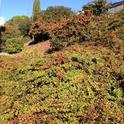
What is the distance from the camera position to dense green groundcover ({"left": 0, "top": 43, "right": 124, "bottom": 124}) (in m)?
9.21

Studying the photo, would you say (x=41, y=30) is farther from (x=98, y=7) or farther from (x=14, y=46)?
(x=98, y=7)

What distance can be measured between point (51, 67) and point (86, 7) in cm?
1507

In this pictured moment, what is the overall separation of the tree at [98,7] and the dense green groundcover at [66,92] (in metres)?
13.3

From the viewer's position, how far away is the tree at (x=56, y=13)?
28.2 meters

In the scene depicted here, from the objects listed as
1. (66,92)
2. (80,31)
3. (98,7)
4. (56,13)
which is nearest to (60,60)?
(66,92)

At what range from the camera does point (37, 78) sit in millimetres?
10734

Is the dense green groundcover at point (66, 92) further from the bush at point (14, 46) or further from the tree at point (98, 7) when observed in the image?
the tree at point (98, 7)

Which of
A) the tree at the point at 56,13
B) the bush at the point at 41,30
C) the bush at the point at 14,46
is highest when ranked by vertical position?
the tree at the point at 56,13

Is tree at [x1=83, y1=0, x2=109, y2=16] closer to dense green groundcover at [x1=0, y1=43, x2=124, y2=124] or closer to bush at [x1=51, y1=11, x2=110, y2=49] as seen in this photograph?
bush at [x1=51, y1=11, x2=110, y2=49]

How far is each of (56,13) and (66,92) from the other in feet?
64.3

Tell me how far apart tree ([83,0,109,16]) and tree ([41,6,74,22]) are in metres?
2.77

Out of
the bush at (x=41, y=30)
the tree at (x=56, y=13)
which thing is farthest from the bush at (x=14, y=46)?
the tree at (x=56, y=13)

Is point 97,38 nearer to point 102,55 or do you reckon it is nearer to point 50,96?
point 102,55

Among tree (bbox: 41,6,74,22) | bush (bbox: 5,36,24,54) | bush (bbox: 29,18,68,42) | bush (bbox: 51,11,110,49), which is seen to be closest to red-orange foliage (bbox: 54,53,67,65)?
bush (bbox: 51,11,110,49)
